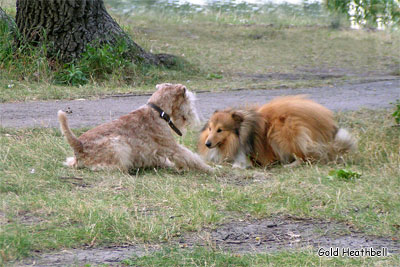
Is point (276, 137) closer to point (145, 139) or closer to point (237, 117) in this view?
point (237, 117)

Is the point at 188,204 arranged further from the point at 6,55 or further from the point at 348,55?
the point at 348,55

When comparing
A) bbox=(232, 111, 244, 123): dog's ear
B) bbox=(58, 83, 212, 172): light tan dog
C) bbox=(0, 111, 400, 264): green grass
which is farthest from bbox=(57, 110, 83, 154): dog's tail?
bbox=(232, 111, 244, 123): dog's ear

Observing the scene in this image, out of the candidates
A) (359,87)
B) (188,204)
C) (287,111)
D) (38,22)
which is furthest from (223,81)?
(188,204)

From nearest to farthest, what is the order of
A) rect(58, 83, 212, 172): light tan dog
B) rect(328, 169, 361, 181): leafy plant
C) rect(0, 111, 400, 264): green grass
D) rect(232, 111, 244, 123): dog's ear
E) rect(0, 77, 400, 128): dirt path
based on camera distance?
rect(0, 111, 400, 264): green grass
rect(58, 83, 212, 172): light tan dog
rect(328, 169, 361, 181): leafy plant
rect(232, 111, 244, 123): dog's ear
rect(0, 77, 400, 128): dirt path

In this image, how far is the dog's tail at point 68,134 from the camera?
Answer: 5414 mm

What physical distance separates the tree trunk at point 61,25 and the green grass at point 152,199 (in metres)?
4.30

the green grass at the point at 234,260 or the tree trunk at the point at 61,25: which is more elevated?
the tree trunk at the point at 61,25

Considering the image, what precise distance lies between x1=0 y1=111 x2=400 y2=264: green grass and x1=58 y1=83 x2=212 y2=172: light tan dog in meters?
0.13

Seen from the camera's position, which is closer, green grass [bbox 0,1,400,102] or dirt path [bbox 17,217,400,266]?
dirt path [bbox 17,217,400,266]

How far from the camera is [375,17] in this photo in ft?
20.4

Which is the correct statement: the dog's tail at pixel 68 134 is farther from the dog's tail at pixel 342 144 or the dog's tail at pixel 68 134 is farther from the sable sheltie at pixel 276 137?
the dog's tail at pixel 342 144

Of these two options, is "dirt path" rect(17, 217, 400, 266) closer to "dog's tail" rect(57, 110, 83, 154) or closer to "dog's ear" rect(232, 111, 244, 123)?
"dog's tail" rect(57, 110, 83, 154)

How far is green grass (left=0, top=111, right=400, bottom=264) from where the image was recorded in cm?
402

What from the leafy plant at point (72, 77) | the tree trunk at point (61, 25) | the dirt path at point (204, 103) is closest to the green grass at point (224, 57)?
the leafy plant at point (72, 77)
